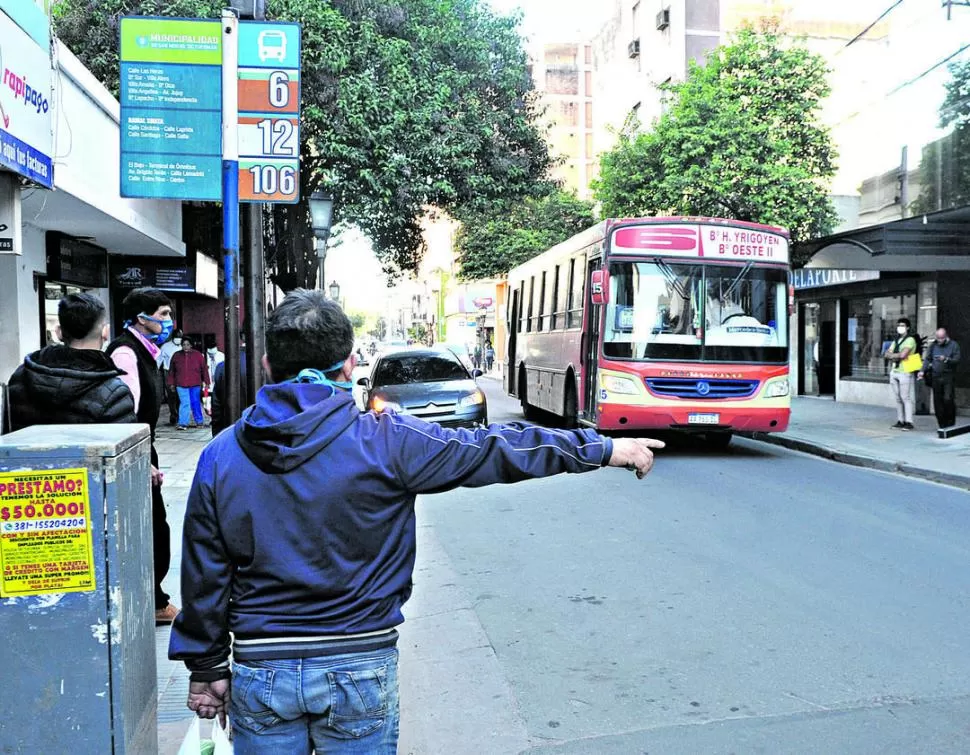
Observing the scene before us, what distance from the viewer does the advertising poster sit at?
2301 millimetres

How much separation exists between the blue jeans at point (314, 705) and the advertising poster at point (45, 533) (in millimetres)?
525

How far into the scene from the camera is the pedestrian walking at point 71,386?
434 centimetres

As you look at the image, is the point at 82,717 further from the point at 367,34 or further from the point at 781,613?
the point at 367,34

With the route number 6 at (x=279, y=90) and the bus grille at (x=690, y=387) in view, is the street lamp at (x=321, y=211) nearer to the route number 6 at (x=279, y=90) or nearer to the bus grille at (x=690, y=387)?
the bus grille at (x=690, y=387)

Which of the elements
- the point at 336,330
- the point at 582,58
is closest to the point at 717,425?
the point at 336,330

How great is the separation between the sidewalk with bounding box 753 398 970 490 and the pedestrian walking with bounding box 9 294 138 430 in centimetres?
937

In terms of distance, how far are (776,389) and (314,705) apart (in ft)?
37.0

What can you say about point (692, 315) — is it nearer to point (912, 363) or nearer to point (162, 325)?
point (912, 363)

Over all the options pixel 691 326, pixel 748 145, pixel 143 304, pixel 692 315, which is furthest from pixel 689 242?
pixel 748 145

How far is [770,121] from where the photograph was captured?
21.3 m

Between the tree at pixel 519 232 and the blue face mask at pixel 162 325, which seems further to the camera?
the tree at pixel 519 232

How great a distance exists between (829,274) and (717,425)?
1186cm

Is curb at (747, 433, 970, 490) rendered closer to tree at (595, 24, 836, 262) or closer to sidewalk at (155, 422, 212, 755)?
tree at (595, 24, 836, 262)

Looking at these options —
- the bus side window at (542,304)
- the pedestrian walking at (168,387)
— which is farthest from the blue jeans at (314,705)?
the pedestrian walking at (168,387)
